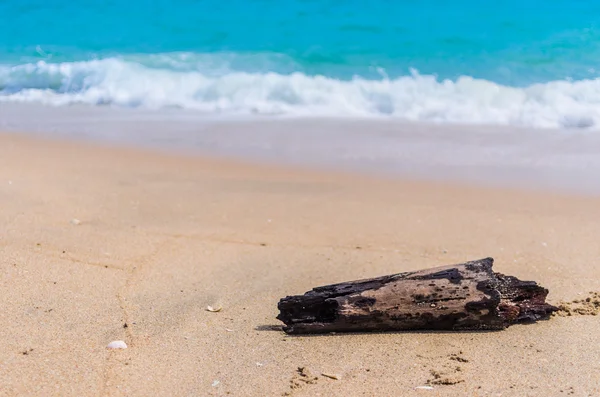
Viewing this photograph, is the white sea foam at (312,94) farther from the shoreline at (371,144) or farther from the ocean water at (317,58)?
the shoreline at (371,144)

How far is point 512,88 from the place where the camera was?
33.3ft

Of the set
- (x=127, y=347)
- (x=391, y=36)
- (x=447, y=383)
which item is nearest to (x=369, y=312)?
(x=447, y=383)

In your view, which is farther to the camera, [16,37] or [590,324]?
[16,37]

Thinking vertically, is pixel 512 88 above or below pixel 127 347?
above

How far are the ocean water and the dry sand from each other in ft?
13.1

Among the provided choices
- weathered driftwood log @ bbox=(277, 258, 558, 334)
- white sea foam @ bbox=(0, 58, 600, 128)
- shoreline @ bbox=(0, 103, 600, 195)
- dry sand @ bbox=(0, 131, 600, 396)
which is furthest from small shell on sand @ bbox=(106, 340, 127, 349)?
white sea foam @ bbox=(0, 58, 600, 128)

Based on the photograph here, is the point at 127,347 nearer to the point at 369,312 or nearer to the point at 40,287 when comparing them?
the point at 40,287

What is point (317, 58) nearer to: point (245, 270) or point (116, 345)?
point (245, 270)

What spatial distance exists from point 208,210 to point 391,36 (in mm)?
9723

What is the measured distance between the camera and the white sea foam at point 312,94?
29.4ft

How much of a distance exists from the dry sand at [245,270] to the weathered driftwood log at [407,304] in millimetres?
62

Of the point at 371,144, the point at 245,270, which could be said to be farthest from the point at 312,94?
the point at 245,270

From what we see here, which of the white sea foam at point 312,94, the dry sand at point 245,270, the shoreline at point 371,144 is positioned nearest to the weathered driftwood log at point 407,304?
the dry sand at point 245,270

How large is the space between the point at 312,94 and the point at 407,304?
313 inches
